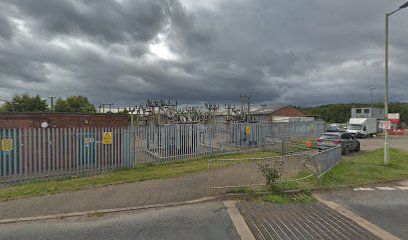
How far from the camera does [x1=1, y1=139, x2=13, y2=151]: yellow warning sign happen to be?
31.7 ft

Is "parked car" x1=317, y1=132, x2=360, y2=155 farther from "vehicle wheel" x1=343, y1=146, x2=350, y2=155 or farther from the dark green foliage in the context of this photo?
the dark green foliage

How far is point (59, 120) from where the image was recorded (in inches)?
524

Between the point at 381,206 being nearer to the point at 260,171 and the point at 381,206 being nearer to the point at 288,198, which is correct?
the point at 288,198

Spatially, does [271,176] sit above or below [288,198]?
above

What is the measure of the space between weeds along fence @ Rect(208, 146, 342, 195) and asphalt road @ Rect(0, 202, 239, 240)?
5.89 feet

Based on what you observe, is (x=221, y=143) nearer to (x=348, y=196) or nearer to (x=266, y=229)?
(x=348, y=196)

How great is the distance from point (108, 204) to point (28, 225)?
6.02ft

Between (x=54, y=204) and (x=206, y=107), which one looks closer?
(x=54, y=204)

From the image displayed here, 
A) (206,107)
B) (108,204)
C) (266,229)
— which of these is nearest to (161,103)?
(206,107)

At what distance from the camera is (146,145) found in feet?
45.8

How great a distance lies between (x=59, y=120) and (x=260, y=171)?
401 inches

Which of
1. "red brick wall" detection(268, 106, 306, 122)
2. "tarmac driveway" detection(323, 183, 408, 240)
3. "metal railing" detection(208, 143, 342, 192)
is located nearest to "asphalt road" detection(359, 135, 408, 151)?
"tarmac driveway" detection(323, 183, 408, 240)

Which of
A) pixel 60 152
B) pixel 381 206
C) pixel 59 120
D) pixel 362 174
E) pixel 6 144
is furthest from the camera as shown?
pixel 59 120

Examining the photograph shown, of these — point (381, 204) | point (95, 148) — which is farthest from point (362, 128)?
point (95, 148)
